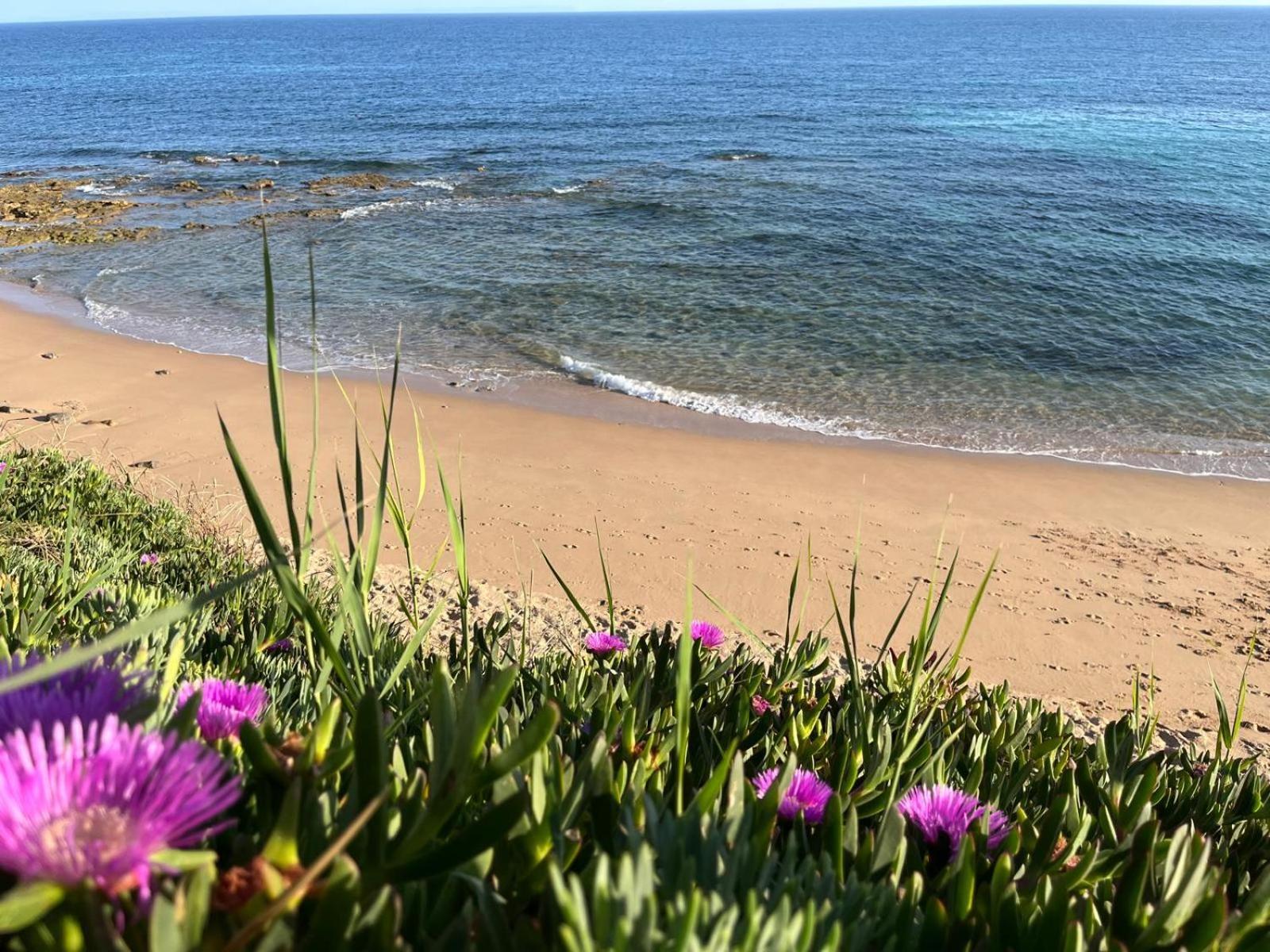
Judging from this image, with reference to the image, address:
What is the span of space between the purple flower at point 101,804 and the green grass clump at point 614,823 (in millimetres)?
15

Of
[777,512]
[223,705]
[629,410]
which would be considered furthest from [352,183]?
[223,705]

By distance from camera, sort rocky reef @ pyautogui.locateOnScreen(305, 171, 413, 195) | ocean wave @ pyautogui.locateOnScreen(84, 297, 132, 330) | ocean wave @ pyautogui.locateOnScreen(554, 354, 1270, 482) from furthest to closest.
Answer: rocky reef @ pyautogui.locateOnScreen(305, 171, 413, 195) → ocean wave @ pyautogui.locateOnScreen(84, 297, 132, 330) → ocean wave @ pyautogui.locateOnScreen(554, 354, 1270, 482)

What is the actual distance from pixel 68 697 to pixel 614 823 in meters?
0.52

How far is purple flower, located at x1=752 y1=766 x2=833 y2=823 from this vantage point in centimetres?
119

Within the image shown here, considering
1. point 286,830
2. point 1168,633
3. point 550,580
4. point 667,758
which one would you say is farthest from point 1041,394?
point 286,830

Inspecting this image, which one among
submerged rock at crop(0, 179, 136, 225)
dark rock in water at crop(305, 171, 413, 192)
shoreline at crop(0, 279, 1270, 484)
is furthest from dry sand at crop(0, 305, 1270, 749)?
dark rock in water at crop(305, 171, 413, 192)

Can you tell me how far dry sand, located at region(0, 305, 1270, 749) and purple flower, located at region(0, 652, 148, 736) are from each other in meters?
4.94

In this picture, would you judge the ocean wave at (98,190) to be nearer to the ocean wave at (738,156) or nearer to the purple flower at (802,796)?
the ocean wave at (738,156)

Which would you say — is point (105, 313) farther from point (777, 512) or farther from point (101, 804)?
point (101, 804)

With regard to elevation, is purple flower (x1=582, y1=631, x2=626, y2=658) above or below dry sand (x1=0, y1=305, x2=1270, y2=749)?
above

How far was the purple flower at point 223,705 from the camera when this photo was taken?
1058 mm

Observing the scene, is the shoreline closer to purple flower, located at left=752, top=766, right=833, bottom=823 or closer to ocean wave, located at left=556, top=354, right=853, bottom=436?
ocean wave, located at left=556, top=354, right=853, bottom=436

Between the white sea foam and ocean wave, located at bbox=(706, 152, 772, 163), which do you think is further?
ocean wave, located at bbox=(706, 152, 772, 163)

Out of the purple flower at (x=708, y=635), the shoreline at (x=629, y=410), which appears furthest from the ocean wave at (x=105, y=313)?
the purple flower at (x=708, y=635)
